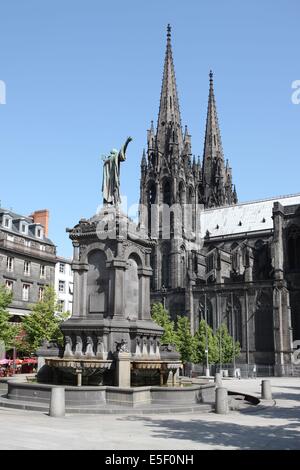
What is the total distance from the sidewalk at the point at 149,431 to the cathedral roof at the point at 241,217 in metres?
74.0

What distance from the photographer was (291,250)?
76.6 metres

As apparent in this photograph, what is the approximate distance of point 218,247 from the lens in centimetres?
8750

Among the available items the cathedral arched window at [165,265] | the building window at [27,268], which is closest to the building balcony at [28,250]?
the building window at [27,268]

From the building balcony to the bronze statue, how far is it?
31.3 metres

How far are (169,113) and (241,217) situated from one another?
899 inches

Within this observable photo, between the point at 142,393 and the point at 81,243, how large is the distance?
6864mm

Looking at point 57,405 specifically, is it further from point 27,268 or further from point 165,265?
point 165,265

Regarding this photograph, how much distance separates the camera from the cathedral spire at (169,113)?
94188 mm

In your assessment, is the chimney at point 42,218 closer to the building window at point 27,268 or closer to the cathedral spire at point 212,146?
the building window at point 27,268

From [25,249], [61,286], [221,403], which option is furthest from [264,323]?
[221,403]

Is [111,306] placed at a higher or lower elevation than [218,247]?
lower
